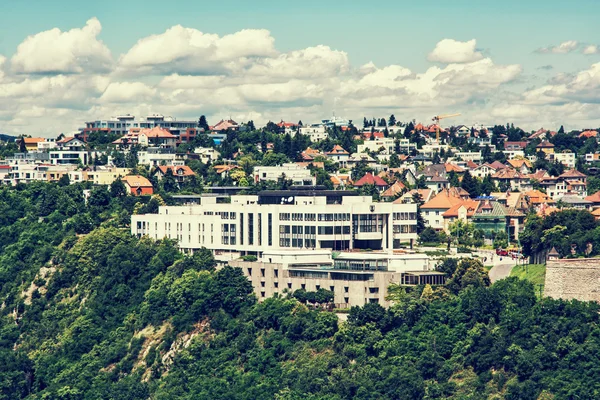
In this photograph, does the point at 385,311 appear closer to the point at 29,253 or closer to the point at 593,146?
the point at 29,253

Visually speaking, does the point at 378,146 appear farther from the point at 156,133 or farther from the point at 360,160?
the point at 156,133

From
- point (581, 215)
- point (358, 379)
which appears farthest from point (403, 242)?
point (358, 379)

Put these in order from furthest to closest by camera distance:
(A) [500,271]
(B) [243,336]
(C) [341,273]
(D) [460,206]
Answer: (D) [460,206] < (A) [500,271] < (B) [243,336] < (C) [341,273]

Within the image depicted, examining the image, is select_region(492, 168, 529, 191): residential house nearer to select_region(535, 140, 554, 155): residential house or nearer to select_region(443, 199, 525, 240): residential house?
select_region(443, 199, 525, 240): residential house

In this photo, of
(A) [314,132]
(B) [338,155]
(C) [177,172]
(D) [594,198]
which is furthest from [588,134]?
(C) [177,172]

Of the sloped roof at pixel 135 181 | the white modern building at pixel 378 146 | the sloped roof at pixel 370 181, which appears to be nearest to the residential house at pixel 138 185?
the sloped roof at pixel 135 181

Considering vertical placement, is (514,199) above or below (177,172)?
below
